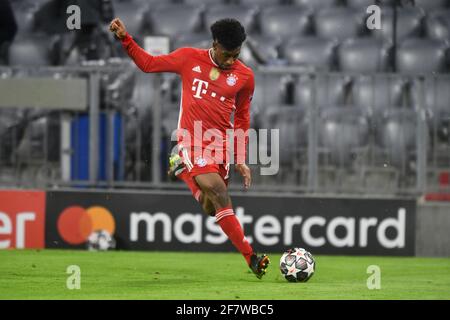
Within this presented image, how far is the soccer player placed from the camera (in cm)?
995

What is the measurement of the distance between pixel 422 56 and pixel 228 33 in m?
7.02

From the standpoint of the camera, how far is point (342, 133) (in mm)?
13930

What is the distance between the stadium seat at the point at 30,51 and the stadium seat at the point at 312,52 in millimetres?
3456

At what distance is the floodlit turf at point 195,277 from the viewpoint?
878 centimetres

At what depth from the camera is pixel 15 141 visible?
13.6 m

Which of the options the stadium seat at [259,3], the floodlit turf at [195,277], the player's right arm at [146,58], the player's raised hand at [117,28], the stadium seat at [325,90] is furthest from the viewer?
the stadium seat at [259,3]

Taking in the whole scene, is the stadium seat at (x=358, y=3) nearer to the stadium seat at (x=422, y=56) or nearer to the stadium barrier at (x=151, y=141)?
the stadium seat at (x=422, y=56)

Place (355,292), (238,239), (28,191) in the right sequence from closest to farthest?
(355,292), (238,239), (28,191)

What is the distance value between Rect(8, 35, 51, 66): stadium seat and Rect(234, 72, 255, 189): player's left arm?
648cm

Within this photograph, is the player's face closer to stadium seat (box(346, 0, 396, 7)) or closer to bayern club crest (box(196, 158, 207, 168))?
bayern club crest (box(196, 158, 207, 168))

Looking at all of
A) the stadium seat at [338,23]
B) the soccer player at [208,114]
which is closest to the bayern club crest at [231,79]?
the soccer player at [208,114]
